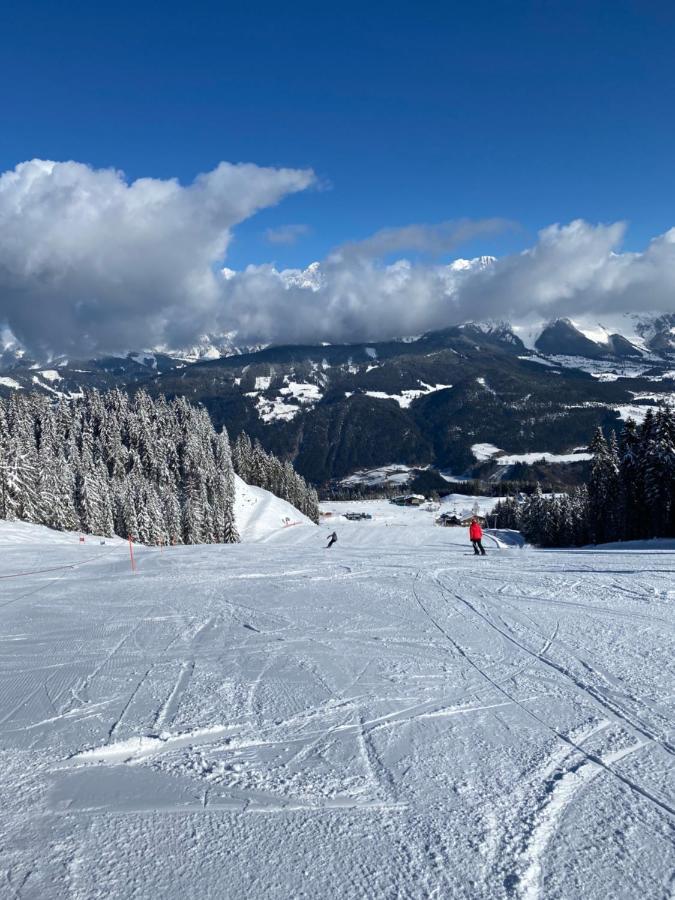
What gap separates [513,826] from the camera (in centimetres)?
425

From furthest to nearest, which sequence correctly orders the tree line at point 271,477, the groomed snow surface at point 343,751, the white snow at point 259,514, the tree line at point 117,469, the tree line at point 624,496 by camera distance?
the tree line at point 271,477 < the white snow at point 259,514 < the tree line at point 117,469 < the tree line at point 624,496 < the groomed snow surface at point 343,751

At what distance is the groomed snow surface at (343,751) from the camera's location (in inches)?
151

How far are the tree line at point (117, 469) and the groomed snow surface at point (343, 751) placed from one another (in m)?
42.8

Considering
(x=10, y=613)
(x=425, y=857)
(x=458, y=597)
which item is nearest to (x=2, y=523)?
(x=10, y=613)

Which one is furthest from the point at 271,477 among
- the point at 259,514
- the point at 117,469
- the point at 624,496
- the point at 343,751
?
the point at 343,751

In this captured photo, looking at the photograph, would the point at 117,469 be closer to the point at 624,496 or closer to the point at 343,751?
the point at 624,496

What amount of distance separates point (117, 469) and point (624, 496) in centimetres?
6134

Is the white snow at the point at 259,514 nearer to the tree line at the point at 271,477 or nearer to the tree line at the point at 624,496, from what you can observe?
the tree line at the point at 271,477

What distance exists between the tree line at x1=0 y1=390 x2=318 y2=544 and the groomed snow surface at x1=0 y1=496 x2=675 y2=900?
4282 cm

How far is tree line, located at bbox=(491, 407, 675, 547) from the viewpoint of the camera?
43.3 m

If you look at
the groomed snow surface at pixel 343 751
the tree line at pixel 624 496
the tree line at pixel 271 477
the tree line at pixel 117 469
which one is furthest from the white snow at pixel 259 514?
the groomed snow surface at pixel 343 751

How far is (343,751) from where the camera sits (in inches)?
217

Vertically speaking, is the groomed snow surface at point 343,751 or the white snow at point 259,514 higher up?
the groomed snow surface at point 343,751

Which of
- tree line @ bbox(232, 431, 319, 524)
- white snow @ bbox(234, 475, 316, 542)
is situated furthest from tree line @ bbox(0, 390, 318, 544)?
tree line @ bbox(232, 431, 319, 524)
